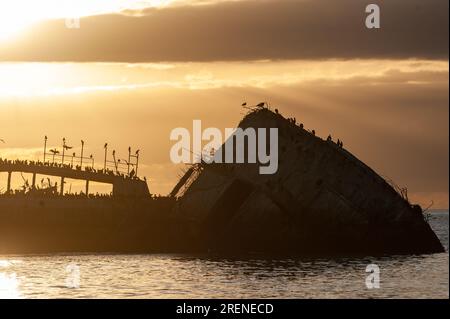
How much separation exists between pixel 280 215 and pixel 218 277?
35.1 metres

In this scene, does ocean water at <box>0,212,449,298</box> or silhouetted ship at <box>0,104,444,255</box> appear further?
silhouetted ship at <box>0,104,444,255</box>

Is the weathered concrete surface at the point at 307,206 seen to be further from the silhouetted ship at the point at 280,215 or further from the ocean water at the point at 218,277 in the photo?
the ocean water at the point at 218,277

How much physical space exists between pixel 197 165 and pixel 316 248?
1759 centimetres

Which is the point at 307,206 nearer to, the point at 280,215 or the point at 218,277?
the point at 280,215

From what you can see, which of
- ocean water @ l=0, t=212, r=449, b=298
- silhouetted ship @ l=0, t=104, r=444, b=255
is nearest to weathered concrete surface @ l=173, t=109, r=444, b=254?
silhouetted ship @ l=0, t=104, r=444, b=255

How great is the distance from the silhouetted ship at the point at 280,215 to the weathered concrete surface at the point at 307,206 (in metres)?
0.11

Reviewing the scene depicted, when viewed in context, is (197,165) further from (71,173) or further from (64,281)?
(64,281)

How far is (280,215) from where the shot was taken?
131 meters

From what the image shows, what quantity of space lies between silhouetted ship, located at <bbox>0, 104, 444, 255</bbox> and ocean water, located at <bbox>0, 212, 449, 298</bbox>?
839 centimetres

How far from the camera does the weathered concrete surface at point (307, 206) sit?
12812 cm

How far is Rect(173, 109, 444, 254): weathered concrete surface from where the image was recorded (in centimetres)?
12812

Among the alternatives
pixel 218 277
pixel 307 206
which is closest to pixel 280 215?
pixel 307 206

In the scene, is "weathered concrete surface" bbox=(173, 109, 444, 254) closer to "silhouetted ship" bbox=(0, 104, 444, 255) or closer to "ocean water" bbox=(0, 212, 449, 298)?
"silhouetted ship" bbox=(0, 104, 444, 255)
